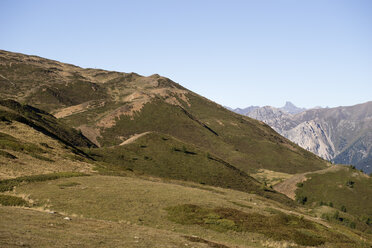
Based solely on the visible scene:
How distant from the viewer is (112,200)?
35.5m

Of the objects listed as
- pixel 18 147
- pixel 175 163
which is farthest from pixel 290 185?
pixel 18 147

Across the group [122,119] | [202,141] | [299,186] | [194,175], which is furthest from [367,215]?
[122,119]

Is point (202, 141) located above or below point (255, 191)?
above

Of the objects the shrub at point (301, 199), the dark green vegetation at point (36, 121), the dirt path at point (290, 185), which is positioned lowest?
the shrub at point (301, 199)

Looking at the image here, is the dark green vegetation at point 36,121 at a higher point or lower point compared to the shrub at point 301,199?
higher

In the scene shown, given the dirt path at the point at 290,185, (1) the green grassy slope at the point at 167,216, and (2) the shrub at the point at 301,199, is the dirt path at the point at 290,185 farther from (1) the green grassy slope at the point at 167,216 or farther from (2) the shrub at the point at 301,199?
(1) the green grassy slope at the point at 167,216

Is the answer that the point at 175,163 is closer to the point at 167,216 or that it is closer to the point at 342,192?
the point at 167,216

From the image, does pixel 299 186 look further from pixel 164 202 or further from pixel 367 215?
pixel 164 202

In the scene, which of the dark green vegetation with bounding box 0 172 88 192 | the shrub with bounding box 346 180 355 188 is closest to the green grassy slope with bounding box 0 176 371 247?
the dark green vegetation with bounding box 0 172 88 192

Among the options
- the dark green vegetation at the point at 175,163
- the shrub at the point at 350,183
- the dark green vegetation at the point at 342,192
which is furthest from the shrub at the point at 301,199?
the dark green vegetation at the point at 175,163

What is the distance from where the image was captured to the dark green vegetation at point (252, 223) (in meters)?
31.2

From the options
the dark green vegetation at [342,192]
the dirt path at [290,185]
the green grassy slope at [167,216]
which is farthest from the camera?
the dirt path at [290,185]

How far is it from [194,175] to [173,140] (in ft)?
90.9

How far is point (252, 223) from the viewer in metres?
34.0
